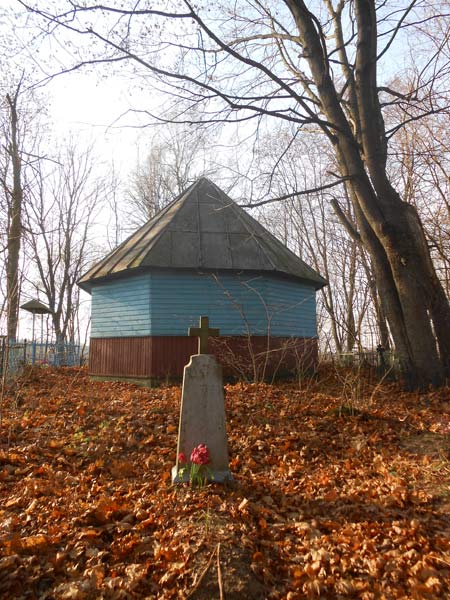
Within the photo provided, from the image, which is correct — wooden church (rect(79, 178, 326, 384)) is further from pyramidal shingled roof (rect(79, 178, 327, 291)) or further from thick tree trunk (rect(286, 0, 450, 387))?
thick tree trunk (rect(286, 0, 450, 387))

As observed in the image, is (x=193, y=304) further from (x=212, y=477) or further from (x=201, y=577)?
(x=201, y=577)

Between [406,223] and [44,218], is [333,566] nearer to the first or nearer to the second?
[406,223]

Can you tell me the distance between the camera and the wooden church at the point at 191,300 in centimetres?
1128

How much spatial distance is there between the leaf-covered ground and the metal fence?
5023 mm

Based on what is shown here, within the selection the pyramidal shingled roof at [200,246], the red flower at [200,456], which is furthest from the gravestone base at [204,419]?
the pyramidal shingled roof at [200,246]

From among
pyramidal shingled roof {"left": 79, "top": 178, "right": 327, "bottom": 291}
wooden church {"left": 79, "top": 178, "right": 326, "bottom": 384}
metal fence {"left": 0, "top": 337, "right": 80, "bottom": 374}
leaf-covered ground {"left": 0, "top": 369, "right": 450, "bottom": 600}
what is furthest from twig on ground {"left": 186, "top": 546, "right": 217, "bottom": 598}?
pyramidal shingled roof {"left": 79, "top": 178, "right": 327, "bottom": 291}

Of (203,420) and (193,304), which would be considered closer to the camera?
(203,420)

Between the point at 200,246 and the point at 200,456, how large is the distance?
8.50 m

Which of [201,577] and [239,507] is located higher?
[239,507]

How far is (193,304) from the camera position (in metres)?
11.5

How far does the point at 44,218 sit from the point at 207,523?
25487mm

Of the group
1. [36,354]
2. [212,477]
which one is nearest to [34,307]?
[36,354]

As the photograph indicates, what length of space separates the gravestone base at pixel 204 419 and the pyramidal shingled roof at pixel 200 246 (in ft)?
21.3

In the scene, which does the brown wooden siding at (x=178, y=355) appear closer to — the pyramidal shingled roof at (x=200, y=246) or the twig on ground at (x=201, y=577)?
Answer: the pyramidal shingled roof at (x=200, y=246)
